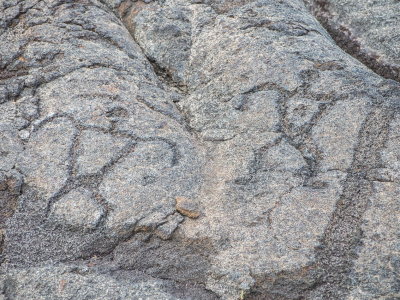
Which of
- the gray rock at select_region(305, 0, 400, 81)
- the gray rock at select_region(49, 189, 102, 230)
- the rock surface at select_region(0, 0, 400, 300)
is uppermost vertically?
the gray rock at select_region(305, 0, 400, 81)

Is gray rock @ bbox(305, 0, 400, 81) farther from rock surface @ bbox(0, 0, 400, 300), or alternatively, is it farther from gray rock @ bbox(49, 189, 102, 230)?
gray rock @ bbox(49, 189, 102, 230)

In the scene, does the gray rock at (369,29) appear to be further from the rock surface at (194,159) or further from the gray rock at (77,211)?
the gray rock at (77,211)

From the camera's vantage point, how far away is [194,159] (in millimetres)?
1595

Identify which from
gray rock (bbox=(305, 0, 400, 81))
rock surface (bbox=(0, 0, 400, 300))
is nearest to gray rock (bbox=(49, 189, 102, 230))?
rock surface (bbox=(0, 0, 400, 300))

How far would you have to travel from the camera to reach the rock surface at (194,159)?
1280mm

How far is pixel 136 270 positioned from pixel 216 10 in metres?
1.30

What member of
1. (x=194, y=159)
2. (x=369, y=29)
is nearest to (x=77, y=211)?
(x=194, y=159)

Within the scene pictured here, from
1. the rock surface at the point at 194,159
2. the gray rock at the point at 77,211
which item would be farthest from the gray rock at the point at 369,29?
the gray rock at the point at 77,211

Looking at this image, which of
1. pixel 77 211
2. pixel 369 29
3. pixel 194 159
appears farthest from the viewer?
pixel 369 29

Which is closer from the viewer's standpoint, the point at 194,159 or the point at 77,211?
the point at 77,211

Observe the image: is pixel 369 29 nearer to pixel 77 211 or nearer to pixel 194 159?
pixel 194 159

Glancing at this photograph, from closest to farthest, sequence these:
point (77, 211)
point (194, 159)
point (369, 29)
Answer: point (77, 211), point (194, 159), point (369, 29)

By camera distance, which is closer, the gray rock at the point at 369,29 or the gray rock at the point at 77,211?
the gray rock at the point at 77,211

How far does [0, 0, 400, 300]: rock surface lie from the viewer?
1280 millimetres
